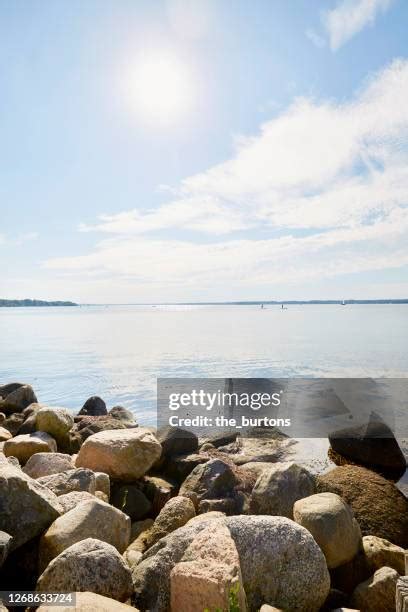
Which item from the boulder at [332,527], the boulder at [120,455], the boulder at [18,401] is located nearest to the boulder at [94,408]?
the boulder at [18,401]

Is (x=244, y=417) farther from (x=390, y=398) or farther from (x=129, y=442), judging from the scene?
(x=129, y=442)

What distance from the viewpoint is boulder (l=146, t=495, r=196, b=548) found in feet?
24.8

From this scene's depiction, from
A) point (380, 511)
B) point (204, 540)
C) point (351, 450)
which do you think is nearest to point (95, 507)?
point (204, 540)

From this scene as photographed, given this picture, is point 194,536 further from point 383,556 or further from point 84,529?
point 383,556

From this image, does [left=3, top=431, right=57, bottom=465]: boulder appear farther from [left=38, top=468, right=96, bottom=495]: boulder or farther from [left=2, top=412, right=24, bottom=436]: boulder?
[left=2, top=412, right=24, bottom=436]: boulder

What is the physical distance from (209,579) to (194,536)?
1.30 m

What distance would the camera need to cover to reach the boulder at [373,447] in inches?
548

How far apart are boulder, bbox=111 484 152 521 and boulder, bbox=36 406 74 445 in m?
3.97

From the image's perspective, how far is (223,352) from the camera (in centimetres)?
4534

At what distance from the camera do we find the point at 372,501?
8781 millimetres

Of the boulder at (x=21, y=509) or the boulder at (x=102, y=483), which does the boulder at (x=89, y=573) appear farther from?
the boulder at (x=102, y=483)

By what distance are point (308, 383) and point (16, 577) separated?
24719 millimetres

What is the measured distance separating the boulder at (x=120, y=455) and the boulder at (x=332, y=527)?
3.94m

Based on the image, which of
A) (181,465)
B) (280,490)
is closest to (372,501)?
(280,490)
